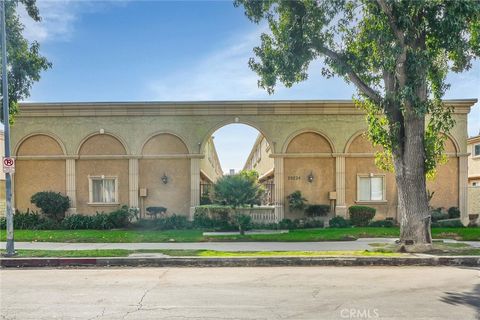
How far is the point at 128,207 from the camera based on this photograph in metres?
20.3

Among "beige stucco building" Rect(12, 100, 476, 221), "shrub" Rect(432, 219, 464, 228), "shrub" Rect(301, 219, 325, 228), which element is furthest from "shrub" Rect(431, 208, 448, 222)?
"shrub" Rect(301, 219, 325, 228)

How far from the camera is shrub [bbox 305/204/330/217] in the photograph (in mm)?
20078

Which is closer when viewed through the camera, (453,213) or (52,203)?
(52,203)

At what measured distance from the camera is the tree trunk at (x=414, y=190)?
11.8 m

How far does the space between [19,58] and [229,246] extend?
32.7 feet

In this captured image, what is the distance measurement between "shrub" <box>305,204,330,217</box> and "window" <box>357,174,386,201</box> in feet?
6.79

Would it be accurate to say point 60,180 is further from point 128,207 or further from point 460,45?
point 460,45

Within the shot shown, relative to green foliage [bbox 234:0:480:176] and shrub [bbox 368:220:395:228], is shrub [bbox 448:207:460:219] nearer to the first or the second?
shrub [bbox 368:220:395:228]

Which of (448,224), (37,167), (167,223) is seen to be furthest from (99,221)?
(448,224)

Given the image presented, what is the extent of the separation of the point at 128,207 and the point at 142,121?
4.67m

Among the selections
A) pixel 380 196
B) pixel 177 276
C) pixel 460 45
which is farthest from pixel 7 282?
pixel 380 196

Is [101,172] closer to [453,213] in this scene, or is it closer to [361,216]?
[361,216]

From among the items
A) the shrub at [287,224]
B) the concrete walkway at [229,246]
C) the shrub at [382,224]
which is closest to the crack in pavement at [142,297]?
the concrete walkway at [229,246]

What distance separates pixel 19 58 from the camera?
13.7 m
